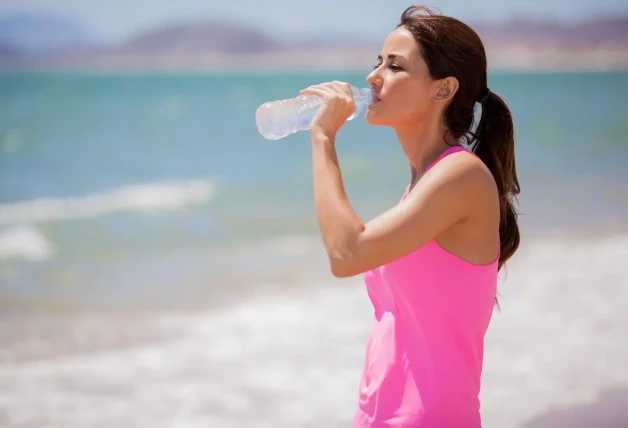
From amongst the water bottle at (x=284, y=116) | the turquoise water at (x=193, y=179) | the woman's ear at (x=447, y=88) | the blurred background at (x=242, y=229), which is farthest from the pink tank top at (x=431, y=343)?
the turquoise water at (x=193, y=179)

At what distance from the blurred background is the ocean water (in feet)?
0.06

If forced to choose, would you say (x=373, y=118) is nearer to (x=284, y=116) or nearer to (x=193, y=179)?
(x=284, y=116)

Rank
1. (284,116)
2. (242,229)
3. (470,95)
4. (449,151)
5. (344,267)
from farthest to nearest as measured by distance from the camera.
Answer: (242,229) < (284,116) < (470,95) < (449,151) < (344,267)


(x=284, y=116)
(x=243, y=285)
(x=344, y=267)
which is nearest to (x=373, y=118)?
(x=344, y=267)

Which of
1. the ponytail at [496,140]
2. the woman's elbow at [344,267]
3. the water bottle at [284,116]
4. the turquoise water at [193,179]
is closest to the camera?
the woman's elbow at [344,267]

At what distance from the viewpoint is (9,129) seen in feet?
43.8

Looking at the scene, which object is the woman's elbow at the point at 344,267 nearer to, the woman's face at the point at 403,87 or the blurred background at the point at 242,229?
the woman's face at the point at 403,87

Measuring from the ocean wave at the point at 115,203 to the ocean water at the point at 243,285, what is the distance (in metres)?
0.04

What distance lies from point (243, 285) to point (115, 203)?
146 inches

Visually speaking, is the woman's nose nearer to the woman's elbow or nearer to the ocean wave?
the woman's elbow

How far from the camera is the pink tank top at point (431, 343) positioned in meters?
1.44

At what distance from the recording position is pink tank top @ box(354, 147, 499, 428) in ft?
4.73

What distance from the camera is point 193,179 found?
34.8ft

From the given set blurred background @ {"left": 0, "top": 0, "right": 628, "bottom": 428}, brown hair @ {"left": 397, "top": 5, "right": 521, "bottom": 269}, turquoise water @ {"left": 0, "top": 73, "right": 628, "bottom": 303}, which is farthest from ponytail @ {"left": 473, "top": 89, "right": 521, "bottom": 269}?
turquoise water @ {"left": 0, "top": 73, "right": 628, "bottom": 303}
